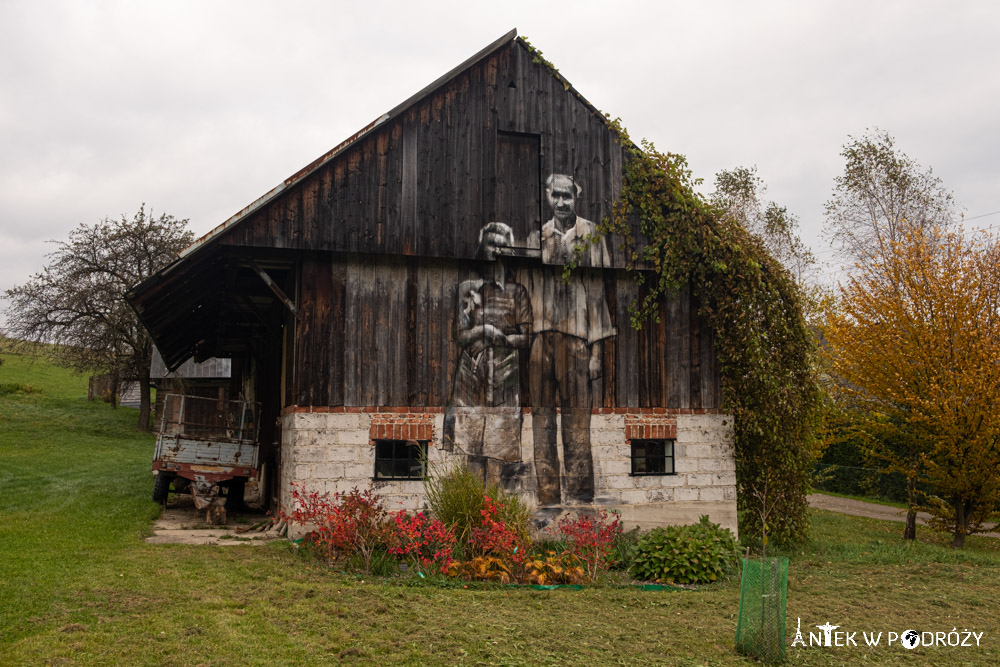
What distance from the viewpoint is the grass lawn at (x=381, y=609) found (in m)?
6.36

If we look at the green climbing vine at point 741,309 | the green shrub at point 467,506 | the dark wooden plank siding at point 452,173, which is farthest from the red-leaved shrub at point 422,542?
the green climbing vine at point 741,309

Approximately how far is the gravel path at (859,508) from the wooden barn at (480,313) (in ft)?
32.7

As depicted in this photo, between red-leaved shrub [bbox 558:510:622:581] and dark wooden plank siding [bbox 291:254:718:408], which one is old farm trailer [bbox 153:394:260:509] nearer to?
dark wooden plank siding [bbox 291:254:718:408]

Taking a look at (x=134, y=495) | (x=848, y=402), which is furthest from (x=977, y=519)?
(x=134, y=495)

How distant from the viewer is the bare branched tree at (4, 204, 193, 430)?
108ft

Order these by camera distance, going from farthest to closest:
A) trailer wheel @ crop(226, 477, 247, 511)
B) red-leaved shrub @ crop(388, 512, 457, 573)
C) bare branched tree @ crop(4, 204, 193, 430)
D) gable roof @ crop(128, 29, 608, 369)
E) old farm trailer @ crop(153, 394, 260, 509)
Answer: bare branched tree @ crop(4, 204, 193, 430) → trailer wheel @ crop(226, 477, 247, 511) → old farm trailer @ crop(153, 394, 260, 509) → gable roof @ crop(128, 29, 608, 369) → red-leaved shrub @ crop(388, 512, 457, 573)

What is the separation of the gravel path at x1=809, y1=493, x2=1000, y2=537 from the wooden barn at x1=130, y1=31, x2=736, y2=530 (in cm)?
997

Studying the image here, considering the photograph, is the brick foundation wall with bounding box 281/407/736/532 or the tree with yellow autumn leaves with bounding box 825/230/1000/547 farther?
the tree with yellow autumn leaves with bounding box 825/230/1000/547

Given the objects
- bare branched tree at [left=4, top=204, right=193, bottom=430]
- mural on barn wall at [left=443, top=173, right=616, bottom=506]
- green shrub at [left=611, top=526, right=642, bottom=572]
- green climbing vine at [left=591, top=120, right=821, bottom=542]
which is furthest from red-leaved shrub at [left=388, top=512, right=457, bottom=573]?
bare branched tree at [left=4, top=204, right=193, bottom=430]

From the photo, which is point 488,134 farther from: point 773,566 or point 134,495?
point 134,495

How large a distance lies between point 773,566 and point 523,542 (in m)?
4.74

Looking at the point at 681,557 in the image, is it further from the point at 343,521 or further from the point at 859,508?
the point at 859,508

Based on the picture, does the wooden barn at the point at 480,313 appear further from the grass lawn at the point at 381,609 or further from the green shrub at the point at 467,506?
the grass lawn at the point at 381,609

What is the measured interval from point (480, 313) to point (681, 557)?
184 inches
